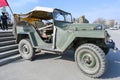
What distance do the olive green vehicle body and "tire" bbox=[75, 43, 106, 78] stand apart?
36cm

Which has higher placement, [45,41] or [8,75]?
[45,41]

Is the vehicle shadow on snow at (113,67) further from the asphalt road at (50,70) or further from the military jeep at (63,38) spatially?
the military jeep at (63,38)

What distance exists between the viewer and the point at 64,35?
5.65 meters

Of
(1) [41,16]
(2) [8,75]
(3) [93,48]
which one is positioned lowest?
(2) [8,75]

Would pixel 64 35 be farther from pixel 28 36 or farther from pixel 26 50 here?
pixel 26 50

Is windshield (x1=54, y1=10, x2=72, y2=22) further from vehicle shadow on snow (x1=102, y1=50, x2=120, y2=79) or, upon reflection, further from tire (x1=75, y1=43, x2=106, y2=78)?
vehicle shadow on snow (x1=102, y1=50, x2=120, y2=79)

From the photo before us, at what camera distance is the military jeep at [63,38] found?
4.93 meters

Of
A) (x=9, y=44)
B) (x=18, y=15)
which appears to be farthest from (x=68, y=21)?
(x=9, y=44)

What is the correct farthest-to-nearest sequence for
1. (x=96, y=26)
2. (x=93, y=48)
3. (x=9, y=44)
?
(x=9, y=44) < (x=96, y=26) < (x=93, y=48)

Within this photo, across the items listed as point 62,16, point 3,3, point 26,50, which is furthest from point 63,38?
point 3,3

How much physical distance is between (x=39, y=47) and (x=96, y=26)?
2325mm

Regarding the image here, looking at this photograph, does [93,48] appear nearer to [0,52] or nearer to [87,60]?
[87,60]

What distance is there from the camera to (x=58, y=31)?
5852 mm

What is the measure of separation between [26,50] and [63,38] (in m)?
2.13
